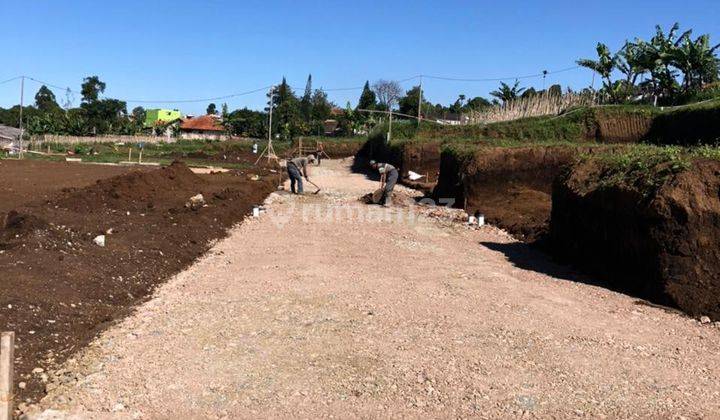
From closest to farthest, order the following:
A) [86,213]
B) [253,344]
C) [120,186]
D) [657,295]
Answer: [253,344], [657,295], [86,213], [120,186]

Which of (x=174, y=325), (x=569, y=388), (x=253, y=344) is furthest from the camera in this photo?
(x=174, y=325)

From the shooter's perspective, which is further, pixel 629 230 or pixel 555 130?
pixel 555 130

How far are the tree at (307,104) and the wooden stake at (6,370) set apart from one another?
2977 inches

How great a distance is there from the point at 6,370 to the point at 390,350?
312cm

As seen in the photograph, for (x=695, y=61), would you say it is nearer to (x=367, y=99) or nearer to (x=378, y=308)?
(x=378, y=308)

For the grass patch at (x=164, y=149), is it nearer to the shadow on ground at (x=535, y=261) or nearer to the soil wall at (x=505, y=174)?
the soil wall at (x=505, y=174)

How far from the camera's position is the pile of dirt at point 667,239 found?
710 centimetres

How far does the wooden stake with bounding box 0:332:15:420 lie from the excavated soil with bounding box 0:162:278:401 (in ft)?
2.87

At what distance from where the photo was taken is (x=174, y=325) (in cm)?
630

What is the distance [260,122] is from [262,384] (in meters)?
67.2

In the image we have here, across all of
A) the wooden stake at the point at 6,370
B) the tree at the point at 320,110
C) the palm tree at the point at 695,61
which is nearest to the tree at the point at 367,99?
the tree at the point at 320,110

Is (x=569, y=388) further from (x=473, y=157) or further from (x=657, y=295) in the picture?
(x=473, y=157)

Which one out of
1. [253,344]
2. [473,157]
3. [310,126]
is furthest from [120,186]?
[310,126]

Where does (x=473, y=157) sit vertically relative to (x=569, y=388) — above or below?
above
